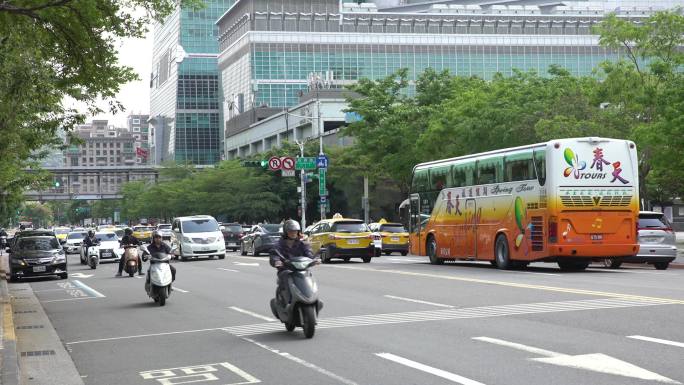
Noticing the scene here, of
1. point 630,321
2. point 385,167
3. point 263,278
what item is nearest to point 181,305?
point 263,278

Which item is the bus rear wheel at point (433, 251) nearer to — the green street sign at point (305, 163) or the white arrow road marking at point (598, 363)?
the white arrow road marking at point (598, 363)

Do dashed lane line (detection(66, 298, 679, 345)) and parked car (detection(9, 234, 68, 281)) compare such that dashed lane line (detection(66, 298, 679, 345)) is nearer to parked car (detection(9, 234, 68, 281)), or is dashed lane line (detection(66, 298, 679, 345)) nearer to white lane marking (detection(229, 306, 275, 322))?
white lane marking (detection(229, 306, 275, 322))

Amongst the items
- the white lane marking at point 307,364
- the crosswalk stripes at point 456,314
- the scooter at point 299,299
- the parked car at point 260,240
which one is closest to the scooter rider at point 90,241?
the parked car at point 260,240

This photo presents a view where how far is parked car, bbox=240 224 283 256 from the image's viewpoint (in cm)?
4536

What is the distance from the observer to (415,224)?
115ft

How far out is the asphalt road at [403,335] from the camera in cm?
968

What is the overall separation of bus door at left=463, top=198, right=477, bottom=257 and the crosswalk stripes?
13372mm

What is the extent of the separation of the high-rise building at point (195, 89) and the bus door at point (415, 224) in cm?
11903

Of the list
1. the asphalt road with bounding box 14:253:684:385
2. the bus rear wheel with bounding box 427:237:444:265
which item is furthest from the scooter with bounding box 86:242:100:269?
the asphalt road with bounding box 14:253:684:385

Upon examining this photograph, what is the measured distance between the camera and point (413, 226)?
35.2 m

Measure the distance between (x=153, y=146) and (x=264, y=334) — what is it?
561ft

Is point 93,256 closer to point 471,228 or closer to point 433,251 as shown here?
point 433,251

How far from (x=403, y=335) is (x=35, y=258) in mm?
21237

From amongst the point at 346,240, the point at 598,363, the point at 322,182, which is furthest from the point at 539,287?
the point at 322,182
